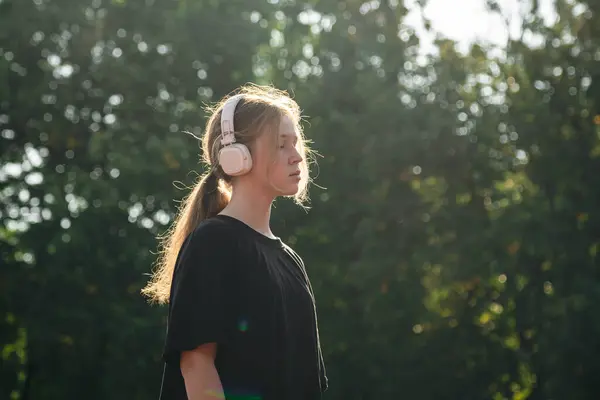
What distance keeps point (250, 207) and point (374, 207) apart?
12058mm

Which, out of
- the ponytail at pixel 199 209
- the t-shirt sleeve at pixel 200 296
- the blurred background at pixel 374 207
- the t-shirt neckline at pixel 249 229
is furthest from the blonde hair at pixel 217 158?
the blurred background at pixel 374 207

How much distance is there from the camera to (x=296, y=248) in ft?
49.0

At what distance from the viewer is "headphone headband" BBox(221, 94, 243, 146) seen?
267cm

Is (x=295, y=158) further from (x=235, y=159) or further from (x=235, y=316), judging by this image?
(x=235, y=316)

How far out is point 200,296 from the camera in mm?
2434

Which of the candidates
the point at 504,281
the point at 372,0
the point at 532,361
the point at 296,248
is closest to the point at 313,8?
the point at 372,0

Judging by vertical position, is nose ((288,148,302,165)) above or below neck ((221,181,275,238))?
above

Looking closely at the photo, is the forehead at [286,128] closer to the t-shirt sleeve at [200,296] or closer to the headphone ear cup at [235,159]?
the headphone ear cup at [235,159]

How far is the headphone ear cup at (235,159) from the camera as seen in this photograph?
2.61 m

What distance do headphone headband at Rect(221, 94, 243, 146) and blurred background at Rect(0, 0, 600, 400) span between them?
36.1ft

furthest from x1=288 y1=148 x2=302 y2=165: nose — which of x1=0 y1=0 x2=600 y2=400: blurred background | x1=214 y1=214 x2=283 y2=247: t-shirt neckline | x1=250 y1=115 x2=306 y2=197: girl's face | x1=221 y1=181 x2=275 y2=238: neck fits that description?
x1=0 y1=0 x2=600 y2=400: blurred background

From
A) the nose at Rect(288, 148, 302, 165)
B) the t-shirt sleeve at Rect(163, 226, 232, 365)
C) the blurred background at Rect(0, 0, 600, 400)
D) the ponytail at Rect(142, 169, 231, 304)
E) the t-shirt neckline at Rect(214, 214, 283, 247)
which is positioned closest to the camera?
the t-shirt sleeve at Rect(163, 226, 232, 365)

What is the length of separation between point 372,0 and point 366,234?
3983 millimetres

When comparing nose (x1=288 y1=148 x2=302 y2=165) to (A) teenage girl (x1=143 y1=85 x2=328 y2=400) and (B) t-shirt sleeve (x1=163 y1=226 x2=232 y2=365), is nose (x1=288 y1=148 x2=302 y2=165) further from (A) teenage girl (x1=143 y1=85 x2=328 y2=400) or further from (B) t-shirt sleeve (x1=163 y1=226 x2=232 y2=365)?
(B) t-shirt sleeve (x1=163 y1=226 x2=232 y2=365)
